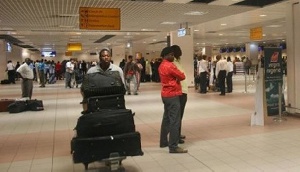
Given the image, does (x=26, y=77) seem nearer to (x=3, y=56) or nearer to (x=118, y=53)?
(x=3, y=56)

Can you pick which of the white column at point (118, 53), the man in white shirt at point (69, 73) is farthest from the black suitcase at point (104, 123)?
the white column at point (118, 53)

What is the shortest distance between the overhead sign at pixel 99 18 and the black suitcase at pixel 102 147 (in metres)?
6.54

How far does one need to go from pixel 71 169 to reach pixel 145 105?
273 inches

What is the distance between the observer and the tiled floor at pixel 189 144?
16.2 ft

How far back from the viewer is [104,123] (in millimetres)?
4223

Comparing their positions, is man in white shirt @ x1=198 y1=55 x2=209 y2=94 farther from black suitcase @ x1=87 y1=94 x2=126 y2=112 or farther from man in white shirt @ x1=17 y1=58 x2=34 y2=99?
black suitcase @ x1=87 y1=94 x2=126 y2=112

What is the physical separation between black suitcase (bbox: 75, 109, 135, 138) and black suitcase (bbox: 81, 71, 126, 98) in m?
0.28

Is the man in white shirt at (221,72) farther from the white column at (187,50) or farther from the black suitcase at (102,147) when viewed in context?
the black suitcase at (102,147)

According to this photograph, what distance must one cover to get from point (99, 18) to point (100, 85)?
6294 mm

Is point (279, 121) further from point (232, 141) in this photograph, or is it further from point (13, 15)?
point (13, 15)

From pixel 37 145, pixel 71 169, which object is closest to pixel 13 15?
pixel 37 145

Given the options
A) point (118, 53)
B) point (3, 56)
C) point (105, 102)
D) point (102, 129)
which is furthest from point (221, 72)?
point (118, 53)

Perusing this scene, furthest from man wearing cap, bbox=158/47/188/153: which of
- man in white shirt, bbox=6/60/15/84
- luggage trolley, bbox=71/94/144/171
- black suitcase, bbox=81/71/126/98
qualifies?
man in white shirt, bbox=6/60/15/84

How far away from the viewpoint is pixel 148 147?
5996mm
